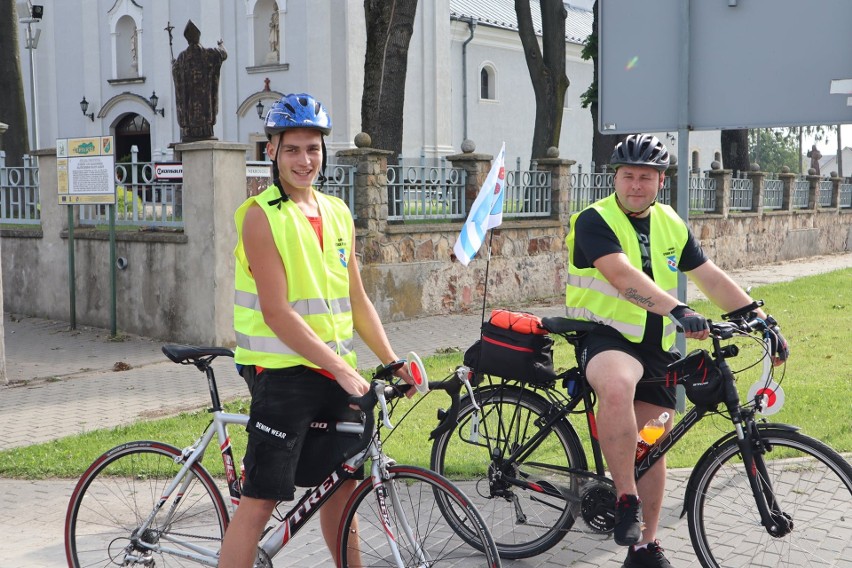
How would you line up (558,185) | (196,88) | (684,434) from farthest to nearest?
(558,185), (196,88), (684,434)

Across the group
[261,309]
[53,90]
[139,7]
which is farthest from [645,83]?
[53,90]

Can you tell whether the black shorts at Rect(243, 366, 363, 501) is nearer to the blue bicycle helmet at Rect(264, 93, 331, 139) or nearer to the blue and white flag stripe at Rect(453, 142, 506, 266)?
the blue bicycle helmet at Rect(264, 93, 331, 139)

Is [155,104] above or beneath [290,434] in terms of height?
above

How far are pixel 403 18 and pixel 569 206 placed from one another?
401 cm

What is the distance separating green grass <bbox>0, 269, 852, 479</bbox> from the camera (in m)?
6.48

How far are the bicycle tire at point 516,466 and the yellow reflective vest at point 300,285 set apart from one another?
1191 mm

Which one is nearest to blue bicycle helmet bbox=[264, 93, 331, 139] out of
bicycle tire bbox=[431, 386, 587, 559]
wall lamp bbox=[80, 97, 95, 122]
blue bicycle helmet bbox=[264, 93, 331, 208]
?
blue bicycle helmet bbox=[264, 93, 331, 208]

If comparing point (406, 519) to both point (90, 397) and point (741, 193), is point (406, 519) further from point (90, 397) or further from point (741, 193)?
point (741, 193)

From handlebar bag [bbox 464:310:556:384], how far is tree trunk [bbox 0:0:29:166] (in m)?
17.6

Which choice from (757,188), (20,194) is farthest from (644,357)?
(757,188)

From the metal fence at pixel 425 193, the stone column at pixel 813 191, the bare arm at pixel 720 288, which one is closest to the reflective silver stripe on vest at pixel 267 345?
the bare arm at pixel 720 288

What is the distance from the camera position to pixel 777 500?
407cm

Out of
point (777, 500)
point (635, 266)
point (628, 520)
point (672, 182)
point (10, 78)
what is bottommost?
point (628, 520)

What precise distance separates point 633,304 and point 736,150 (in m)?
23.3
